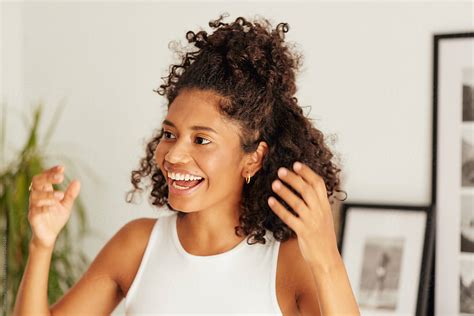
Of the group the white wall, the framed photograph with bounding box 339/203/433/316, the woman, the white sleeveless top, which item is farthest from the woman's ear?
the framed photograph with bounding box 339/203/433/316

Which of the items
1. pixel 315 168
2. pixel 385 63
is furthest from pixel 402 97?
pixel 315 168

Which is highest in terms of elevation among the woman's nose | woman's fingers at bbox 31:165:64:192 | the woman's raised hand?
the woman's nose

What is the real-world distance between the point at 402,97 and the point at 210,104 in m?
0.92

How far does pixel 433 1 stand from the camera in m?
1.82

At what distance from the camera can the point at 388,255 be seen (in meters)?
1.85

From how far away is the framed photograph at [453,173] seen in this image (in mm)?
1799

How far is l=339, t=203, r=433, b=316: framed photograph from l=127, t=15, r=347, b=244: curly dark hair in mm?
726

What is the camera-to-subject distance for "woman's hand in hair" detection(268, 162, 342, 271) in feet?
3.13

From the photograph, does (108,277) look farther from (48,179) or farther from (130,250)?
(48,179)

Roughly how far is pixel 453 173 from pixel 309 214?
97 centimetres

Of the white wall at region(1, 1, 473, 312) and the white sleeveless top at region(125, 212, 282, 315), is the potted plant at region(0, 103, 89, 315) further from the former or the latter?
the white sleeveless top at region(125, 212, 282, 315)

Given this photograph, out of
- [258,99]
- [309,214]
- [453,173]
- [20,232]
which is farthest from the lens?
[20,232]

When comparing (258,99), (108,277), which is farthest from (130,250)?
(258,99)

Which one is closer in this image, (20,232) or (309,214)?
(309,214)
